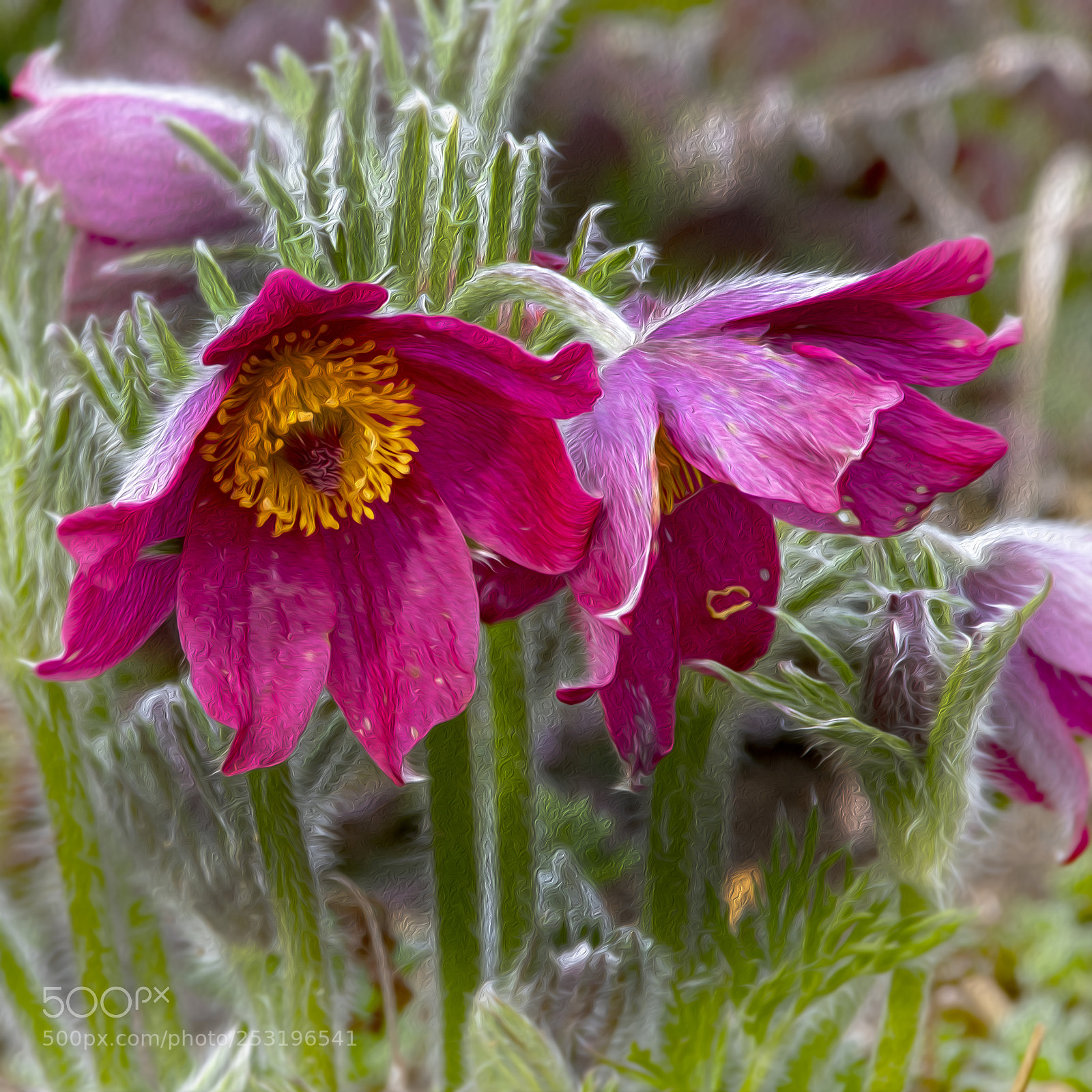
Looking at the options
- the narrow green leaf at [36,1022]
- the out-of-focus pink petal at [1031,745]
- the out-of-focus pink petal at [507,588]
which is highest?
the out-of-focus pink petal at [507,588]

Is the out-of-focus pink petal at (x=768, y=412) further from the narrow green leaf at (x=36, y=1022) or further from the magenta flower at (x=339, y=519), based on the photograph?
the narrow green leaf at (x=36, y=1022)

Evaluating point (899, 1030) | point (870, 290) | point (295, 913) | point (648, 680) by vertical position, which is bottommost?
point (899, 1030)

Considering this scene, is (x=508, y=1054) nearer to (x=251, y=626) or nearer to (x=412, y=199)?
(x=251, y=626)

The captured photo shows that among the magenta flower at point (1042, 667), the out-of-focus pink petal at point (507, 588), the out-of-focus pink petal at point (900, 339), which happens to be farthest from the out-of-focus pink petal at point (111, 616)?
the magenta flower at point (1042, 667)

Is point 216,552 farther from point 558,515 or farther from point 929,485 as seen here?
point 929,485

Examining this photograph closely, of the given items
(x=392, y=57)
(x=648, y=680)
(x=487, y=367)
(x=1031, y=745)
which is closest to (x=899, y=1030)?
(x=1031, y=745)

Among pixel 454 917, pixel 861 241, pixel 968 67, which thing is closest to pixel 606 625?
pixel 454 917

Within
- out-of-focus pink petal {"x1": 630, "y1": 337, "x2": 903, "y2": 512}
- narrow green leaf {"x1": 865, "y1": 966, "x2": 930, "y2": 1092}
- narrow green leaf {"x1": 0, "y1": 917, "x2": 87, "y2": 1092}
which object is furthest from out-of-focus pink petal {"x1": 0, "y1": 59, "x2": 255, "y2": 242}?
narrow green leaf {"x1": 865, "y1": 966, "x2": 930, "y2": 1092}
